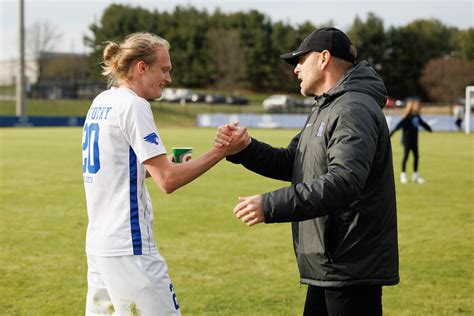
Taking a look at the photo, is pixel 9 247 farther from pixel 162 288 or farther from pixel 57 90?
pixel 57 90

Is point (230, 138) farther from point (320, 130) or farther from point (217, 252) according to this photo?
point (217, 252)

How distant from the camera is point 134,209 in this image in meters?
4.03

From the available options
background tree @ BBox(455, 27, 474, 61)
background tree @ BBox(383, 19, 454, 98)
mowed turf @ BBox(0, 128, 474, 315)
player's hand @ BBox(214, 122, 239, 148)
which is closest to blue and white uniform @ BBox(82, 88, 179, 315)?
player's hand @ BBox(214, 122, 239, 148)

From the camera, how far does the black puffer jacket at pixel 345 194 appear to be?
12.0ft

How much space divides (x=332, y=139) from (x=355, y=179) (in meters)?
0.28

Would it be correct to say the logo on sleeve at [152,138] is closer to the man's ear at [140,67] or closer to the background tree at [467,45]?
the man's ear at [140,67]

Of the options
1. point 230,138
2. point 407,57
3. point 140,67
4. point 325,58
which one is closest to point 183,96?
point 407,57

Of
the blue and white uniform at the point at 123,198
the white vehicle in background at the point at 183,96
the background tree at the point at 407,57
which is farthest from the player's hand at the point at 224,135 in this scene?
the background tree at the point at 407,57

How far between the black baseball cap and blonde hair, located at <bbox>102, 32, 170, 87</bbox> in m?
0.87

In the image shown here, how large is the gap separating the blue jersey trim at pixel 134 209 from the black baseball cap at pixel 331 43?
1161 mm

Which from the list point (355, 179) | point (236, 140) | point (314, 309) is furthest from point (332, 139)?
point (314, 309)

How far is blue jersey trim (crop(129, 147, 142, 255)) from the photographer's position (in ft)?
13.1

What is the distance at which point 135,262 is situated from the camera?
4.00m

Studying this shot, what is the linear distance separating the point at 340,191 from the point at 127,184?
1217mm
